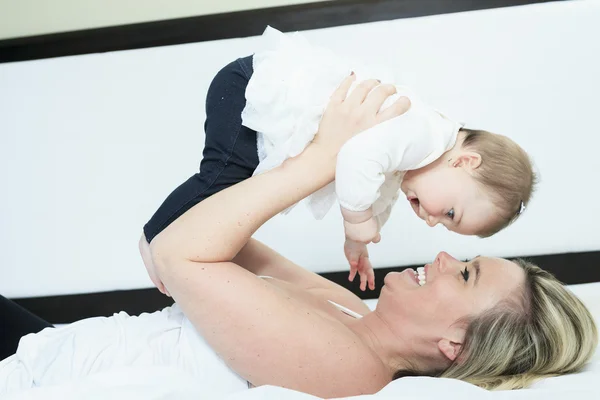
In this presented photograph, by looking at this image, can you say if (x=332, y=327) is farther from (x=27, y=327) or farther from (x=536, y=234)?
(x=536, y=234)

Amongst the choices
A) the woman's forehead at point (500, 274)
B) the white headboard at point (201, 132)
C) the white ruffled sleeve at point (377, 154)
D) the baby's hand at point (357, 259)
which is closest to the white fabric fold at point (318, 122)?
the white ruffled sleeve at point (377, 154)

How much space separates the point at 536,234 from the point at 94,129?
57.6 inches

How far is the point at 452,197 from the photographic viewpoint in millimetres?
1311

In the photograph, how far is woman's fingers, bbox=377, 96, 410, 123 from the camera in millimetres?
1237

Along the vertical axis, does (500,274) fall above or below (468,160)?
below

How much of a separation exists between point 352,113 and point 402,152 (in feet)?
0.41

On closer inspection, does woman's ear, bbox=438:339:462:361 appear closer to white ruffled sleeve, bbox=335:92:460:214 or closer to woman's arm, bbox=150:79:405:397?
woman's arm, bbox=150:79:405:397

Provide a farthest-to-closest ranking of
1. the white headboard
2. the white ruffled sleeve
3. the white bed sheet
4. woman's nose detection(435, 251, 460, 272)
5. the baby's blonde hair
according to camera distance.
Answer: the white headboard < woman's nose detection(435, 251, 460, 272) < the baby's blonde hair < the white ruffled sleeve < the white bed sheet

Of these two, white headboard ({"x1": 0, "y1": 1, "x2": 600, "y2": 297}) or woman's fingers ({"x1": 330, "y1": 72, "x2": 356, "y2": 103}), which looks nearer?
woman's fingers ({"x1": 330, "y1": 72, "x2": 356, "y2": 103})

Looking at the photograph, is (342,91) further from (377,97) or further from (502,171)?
(502,171)

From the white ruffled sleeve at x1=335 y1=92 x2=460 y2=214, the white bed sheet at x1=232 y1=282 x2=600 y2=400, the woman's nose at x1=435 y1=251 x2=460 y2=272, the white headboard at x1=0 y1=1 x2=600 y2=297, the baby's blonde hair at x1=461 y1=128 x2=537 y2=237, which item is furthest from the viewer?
the white headboard at x1=0 y1=1 x2=600 y2=297

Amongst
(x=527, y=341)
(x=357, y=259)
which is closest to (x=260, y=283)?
(x=357, y=259)

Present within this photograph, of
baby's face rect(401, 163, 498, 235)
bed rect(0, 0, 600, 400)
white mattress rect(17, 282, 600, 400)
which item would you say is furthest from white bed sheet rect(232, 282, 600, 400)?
bed rect(0, 0, 600, 400)

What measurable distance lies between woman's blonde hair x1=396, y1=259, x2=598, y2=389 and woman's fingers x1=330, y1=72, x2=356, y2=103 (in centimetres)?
52
